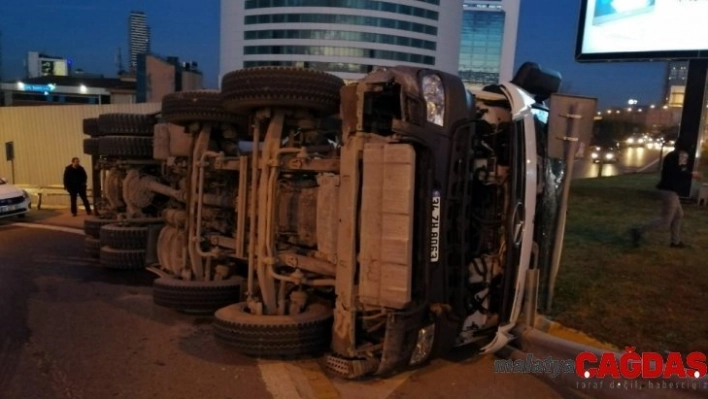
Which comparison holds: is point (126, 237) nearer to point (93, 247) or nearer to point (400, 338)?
point (93, 247)

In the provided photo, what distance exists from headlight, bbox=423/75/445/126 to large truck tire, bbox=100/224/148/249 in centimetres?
487

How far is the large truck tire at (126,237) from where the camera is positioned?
22.6 ft

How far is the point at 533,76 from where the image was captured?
4.53 metres

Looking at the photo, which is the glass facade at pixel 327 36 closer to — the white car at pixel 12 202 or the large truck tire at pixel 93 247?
the white car at pixel 12 202

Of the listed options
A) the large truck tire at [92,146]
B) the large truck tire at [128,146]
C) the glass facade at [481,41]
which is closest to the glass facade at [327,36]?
the glass facade at [481,41]

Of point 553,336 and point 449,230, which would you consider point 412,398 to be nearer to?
point 449,230

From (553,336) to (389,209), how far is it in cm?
203

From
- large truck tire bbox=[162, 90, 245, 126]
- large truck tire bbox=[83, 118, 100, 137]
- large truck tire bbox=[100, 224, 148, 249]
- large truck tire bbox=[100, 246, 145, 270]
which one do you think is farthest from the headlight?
large truck tire bbox=[83, 118, 100, 137]

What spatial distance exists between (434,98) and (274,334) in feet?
6.73

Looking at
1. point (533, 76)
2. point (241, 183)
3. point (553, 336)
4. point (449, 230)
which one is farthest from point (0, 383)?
point (533, 76)

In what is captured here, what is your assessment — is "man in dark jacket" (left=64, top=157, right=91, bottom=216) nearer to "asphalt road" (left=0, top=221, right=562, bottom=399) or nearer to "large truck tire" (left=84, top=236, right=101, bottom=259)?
"large truck tire" (left=84, top=236, right=101, bottom=259)

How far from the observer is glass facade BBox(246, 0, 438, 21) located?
97.7 metres

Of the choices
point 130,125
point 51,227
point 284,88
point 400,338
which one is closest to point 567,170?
point 400,338

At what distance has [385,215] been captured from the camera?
3260 mm
